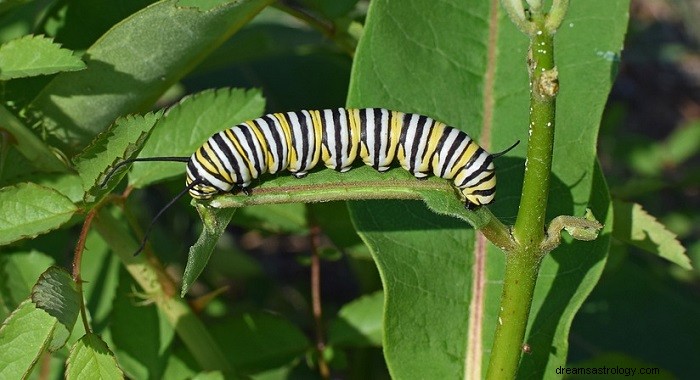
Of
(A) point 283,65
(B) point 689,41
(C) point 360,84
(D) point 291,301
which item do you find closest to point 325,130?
(C) point 360,84

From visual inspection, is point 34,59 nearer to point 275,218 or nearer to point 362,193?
point 362,193

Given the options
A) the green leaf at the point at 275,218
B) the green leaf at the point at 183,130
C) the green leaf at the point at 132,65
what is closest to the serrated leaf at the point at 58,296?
the green leaf at the point at 183,130

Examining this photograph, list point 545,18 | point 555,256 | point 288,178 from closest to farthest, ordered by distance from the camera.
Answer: point 545,18
point 288,178
point 555,256

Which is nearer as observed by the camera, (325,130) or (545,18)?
(545,18)

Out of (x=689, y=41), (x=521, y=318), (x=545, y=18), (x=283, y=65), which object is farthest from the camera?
(x=689, y=41)

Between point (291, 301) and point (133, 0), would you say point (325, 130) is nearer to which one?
point (133, 0)

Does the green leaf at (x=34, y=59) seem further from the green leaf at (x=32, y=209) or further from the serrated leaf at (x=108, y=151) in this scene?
the green leaf at (x=32, y=209)

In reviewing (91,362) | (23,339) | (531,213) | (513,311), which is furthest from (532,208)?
(23,339)

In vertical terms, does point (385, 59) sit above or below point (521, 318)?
above
